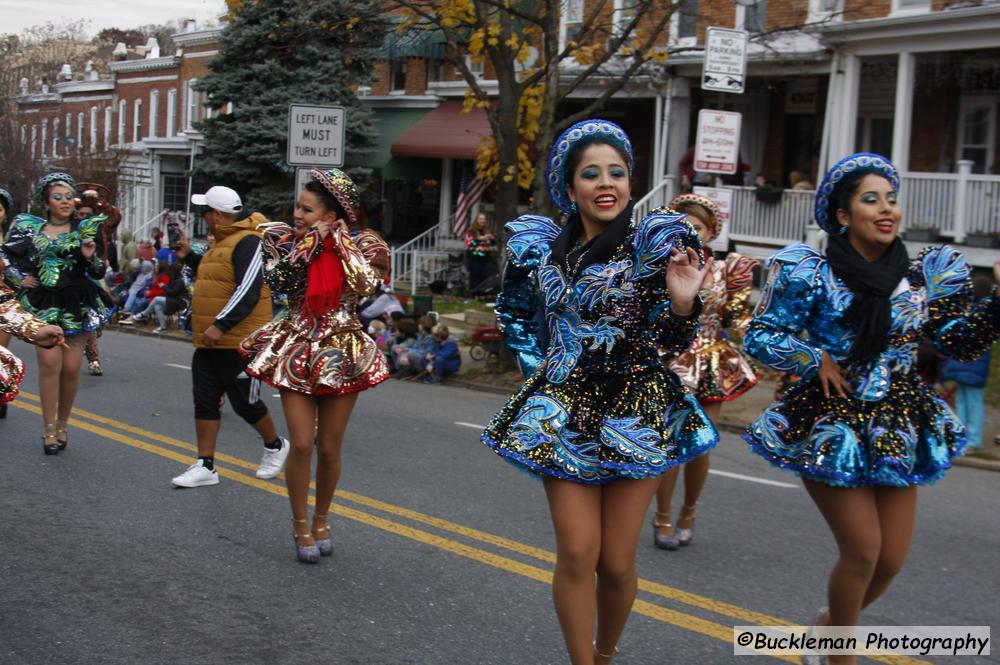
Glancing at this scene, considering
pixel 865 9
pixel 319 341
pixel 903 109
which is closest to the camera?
pixel 319 341

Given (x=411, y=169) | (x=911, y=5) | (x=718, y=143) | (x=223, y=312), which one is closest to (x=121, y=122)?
(x=411, y=169)

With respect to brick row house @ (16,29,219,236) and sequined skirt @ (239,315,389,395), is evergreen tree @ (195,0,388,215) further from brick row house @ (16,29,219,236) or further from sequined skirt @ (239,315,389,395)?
sequined skirt @ (239,315,389,395)

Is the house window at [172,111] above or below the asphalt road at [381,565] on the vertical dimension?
above

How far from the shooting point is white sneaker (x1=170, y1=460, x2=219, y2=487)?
7.87 metres

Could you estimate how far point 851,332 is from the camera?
14.7 ft

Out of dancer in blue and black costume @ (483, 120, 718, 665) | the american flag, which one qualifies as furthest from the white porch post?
dancer in blue and black costume @ (483, 120, 718, 665)

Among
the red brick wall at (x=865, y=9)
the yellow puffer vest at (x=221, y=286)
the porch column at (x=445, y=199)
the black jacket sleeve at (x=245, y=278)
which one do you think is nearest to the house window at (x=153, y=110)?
the porch column at (x=445, y=199)

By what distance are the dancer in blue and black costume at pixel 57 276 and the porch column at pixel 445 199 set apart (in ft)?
65.4

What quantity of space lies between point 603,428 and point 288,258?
9.34 feet

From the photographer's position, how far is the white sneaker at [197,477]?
7.87 m

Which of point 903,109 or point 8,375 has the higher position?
point 903,109

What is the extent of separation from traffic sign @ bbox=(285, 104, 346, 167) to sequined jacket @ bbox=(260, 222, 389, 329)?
28.4 feet

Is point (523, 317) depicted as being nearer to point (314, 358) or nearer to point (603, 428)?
point (603, 428)

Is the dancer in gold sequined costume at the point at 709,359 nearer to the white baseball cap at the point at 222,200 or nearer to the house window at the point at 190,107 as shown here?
the white baseball cap at the point at 222,200
